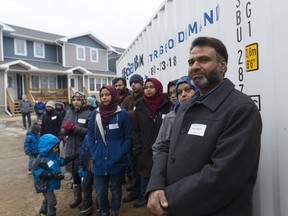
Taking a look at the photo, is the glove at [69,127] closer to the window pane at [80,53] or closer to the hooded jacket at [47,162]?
the hooded jacket at [47,162]

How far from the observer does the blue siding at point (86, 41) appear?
24.5 metres

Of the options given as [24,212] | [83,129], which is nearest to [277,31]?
[83,129]

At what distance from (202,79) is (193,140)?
1.44ft

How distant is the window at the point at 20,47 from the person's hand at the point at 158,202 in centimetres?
2260

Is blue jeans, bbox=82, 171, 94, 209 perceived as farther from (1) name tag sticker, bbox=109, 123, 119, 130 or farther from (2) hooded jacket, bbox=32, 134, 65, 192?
(1) name tag sticker, bbox=109, 123, 119, 130

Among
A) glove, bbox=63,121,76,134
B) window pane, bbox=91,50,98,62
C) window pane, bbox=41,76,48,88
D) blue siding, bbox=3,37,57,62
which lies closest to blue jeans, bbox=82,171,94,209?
glove, bbox=63,121,76,134

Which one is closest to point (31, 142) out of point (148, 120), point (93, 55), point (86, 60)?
point (148, 120)

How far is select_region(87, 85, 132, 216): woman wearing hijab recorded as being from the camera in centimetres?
319

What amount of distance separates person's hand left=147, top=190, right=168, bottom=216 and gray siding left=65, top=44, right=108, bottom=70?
24.0 meters

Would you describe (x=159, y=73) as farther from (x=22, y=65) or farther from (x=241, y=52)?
(x=22, y=65)

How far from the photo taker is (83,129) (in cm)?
408

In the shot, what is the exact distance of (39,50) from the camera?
2252 centimetres

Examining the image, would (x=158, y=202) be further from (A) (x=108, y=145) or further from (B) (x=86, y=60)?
(B) (x=86, y=60)

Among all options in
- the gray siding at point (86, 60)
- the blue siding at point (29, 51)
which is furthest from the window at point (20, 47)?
the gray siding at point (86, 60)
